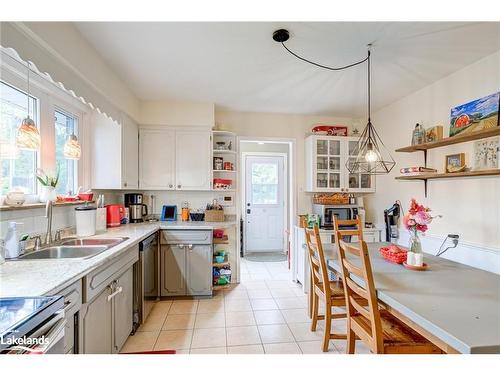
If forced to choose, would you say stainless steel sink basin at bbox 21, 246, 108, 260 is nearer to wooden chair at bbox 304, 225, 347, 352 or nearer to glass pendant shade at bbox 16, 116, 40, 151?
glass pendant shade at bbox 16, 116, 40, 151

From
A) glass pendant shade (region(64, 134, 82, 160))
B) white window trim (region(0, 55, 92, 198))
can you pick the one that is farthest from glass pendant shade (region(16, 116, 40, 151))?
glass pendant shade (region(64, 134, 82, 160))

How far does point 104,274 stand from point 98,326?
307 millimetres

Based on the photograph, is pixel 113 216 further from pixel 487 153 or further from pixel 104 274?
pixel 487 153

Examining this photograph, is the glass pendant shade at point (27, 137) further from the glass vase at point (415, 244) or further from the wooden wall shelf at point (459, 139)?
the wooden wall shelf at point (459, 139)

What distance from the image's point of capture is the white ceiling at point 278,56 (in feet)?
5.74

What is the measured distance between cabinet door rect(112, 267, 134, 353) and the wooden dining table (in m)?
1.67

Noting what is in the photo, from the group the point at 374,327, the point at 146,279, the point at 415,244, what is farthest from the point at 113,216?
the point at 415,244

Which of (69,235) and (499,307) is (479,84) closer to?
(499,307)

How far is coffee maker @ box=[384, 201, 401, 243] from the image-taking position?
3145 millimetres

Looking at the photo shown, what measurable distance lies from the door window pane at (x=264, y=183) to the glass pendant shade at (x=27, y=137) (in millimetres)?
4006

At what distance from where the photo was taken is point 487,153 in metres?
2.07

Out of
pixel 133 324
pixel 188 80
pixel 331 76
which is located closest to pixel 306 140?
pixel 331 76

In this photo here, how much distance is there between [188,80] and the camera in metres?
2.62
